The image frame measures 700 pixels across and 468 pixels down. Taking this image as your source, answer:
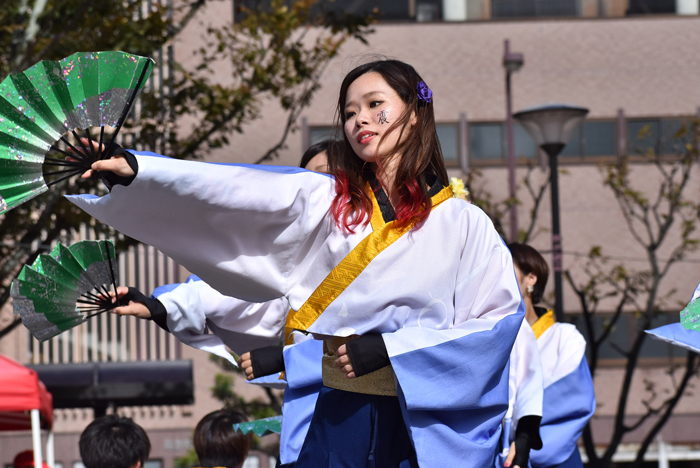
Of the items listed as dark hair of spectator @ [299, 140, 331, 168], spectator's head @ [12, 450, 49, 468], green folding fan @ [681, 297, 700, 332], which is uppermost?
dark hair of spectator @ [299, 140, 331, 168]

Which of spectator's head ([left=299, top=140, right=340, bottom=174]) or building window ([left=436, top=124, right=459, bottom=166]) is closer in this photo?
spectator's head ([left=299, top=140, right=340, bottom=174])

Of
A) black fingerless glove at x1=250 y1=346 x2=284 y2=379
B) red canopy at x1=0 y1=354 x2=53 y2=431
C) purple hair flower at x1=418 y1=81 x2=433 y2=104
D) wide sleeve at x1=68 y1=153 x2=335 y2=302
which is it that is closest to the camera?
wide sleeve at x1=68 y1=153 x2=335 y2=302

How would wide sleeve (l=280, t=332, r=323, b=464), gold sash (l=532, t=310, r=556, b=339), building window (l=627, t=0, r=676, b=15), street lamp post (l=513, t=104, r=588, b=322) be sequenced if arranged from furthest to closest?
building window (l=627, t=0, r=676, b=15) → street lamp post (l=513, t=104, r=588, b=322) → gold sash (l=532, t=310, r=556, b=339) → wide sleeve (l=280, t=332, r=323, b=464)

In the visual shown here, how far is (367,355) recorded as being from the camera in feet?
6.74

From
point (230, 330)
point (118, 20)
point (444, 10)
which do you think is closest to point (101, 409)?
point (118, 20)

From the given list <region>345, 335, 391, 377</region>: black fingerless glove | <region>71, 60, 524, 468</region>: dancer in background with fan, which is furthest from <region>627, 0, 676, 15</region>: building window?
<region>345, 335, 391, 377</region>: black fingerless glove

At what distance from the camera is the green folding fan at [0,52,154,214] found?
1864mm

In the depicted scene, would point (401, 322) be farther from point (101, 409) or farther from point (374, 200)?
point (101, 409)

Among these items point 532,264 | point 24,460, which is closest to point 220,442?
point 532,264

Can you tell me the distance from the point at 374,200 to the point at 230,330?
1012 mm

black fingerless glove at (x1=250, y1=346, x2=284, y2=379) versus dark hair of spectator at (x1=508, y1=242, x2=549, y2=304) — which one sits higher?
dark hair of spectator at (x1=508, y1=242, x2=549, y2=304)

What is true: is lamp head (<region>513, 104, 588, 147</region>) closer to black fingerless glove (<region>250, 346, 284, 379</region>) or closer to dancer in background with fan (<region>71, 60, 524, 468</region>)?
black fingerless glove (<region>250, 346, 284, 379</region>)

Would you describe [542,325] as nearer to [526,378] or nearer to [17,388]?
[526,378]

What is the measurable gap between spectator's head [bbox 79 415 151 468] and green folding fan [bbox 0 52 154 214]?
6.12 feet
